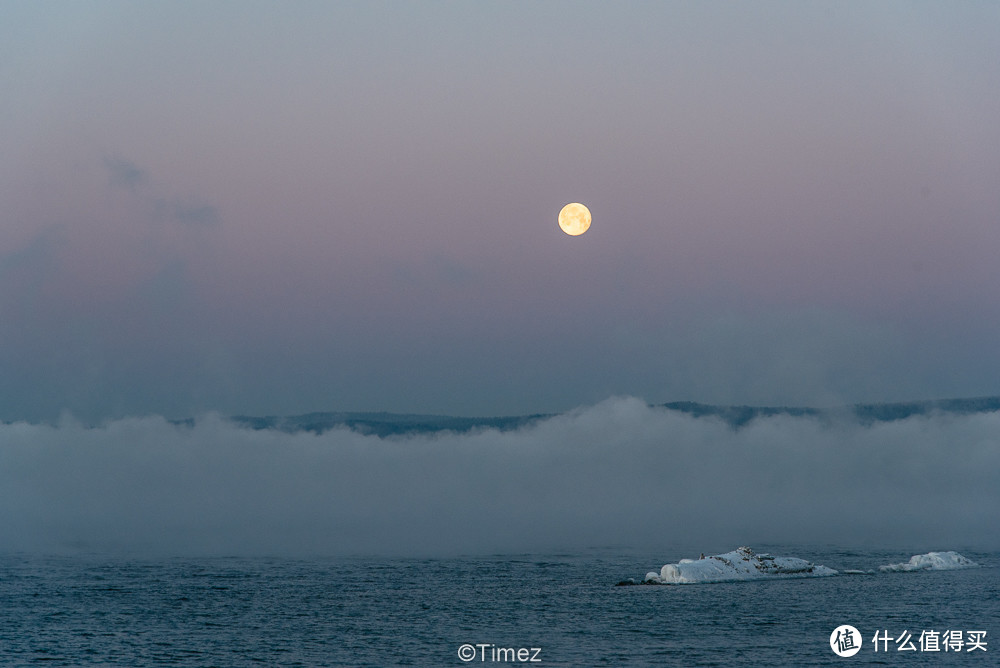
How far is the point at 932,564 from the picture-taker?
15412 centimetres

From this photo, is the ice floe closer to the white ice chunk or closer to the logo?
the white ice chunk

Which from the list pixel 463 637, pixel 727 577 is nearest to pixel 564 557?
pixel 727 577

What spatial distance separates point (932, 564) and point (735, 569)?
4097cm

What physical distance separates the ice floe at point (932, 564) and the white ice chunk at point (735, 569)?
1287 cm

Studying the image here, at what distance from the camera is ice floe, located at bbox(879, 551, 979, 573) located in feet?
495

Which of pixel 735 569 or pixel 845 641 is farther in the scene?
pixel 735 569

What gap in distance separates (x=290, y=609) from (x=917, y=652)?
6648 centimetres

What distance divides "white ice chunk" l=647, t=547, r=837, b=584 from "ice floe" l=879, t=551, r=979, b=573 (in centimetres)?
1287

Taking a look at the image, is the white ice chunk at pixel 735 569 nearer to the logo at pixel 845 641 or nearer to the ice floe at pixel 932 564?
the ice floe at pixel 932 564

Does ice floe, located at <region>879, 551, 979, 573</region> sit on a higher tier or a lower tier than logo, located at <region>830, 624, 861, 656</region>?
higher

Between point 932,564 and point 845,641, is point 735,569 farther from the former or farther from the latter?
point 845,641

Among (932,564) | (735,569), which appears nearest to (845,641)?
(735,569)

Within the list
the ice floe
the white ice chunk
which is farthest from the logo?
the ice floe

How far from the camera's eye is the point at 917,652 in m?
85.6
